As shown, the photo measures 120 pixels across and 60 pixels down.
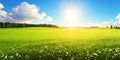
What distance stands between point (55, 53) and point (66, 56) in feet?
3.66

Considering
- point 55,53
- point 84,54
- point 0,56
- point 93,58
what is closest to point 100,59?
point 93,58

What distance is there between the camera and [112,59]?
15.9 m

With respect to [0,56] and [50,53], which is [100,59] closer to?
[50,53]

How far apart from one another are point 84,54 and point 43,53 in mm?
3214

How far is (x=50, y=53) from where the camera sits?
17094 millimetres

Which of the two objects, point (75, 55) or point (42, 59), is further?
point (75, 55)

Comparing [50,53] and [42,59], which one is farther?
[50,53]

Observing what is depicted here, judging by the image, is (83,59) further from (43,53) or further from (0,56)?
(0,56)

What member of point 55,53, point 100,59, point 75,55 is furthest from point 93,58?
point 55,53

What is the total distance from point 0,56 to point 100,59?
7548mm

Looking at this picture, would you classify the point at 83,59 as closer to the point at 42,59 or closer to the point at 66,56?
the point at 66,56

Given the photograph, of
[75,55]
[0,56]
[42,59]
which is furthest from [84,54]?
[0,56]

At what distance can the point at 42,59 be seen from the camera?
51.5ft

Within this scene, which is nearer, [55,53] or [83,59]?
[83,59]
